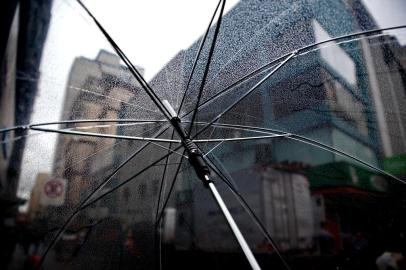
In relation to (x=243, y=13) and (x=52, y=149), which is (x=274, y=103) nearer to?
(x=243, y=13)

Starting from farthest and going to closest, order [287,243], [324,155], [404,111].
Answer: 1. [287,243]
2. [324,155]
3. [404,111]

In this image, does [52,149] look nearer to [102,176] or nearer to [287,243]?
[102,176]

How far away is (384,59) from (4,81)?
951 centimetres

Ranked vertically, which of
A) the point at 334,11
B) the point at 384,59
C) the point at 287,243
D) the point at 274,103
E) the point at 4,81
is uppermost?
the point at 4,81

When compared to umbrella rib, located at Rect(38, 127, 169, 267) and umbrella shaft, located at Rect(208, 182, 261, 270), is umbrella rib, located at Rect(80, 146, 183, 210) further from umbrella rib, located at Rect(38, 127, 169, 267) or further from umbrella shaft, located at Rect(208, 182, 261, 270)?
umbrella shaft, located at Rect(208, 182, 261, 270)

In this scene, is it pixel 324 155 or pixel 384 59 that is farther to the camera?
pixel 324 155

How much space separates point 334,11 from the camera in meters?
2.14

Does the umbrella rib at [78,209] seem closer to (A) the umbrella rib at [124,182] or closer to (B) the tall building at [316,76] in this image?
(A) the umbrella rib at [124,182]

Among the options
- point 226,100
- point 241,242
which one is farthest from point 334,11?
point 241,242

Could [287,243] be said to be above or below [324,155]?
below

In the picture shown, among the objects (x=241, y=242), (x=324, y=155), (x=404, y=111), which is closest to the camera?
(x=241, y=242)

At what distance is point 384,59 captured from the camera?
207cm

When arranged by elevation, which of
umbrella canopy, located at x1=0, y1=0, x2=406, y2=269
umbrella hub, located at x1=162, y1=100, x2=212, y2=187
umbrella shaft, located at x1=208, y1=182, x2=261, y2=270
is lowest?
umbrella shaft, located at x1=208, y1=182, x2=261, y2=270

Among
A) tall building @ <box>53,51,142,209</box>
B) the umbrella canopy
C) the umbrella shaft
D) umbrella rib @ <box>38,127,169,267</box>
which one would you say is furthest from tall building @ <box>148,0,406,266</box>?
the umbrella shaft
